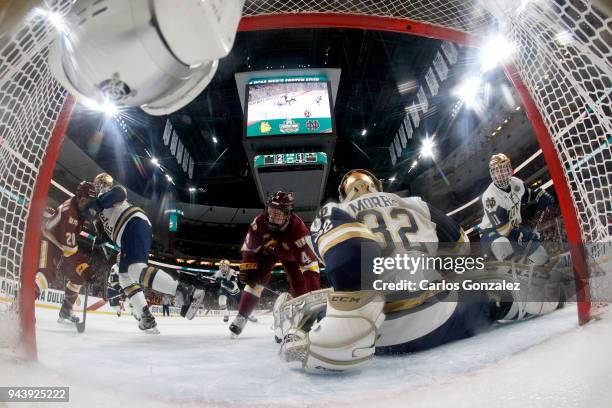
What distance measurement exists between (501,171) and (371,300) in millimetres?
1707

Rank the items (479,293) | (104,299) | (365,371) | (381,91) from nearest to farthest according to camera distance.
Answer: (365,371) < (479,293) < (104,299) < (381,91)

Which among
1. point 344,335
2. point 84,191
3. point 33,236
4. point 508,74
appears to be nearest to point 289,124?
point 84,191

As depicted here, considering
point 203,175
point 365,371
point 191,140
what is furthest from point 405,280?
point 203,175

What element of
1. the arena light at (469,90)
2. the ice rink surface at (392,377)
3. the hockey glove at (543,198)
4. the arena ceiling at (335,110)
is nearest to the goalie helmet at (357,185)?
the ice rink surface at (392,377)

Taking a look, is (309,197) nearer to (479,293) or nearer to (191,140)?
(191,140)

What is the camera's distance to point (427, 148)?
6031 millimetres

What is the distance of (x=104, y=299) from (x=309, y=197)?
2187 millimetres

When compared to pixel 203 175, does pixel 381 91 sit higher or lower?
higher

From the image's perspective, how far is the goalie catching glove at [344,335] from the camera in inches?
27.3

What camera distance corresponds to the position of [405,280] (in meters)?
0.85

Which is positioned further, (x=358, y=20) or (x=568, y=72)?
(x=358, y=20)

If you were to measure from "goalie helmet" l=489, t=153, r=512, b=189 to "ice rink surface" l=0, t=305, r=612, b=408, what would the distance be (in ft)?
4.17

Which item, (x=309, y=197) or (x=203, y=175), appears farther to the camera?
(x=203, y=175)

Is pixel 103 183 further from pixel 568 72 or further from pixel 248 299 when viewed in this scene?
pixel 568 72
